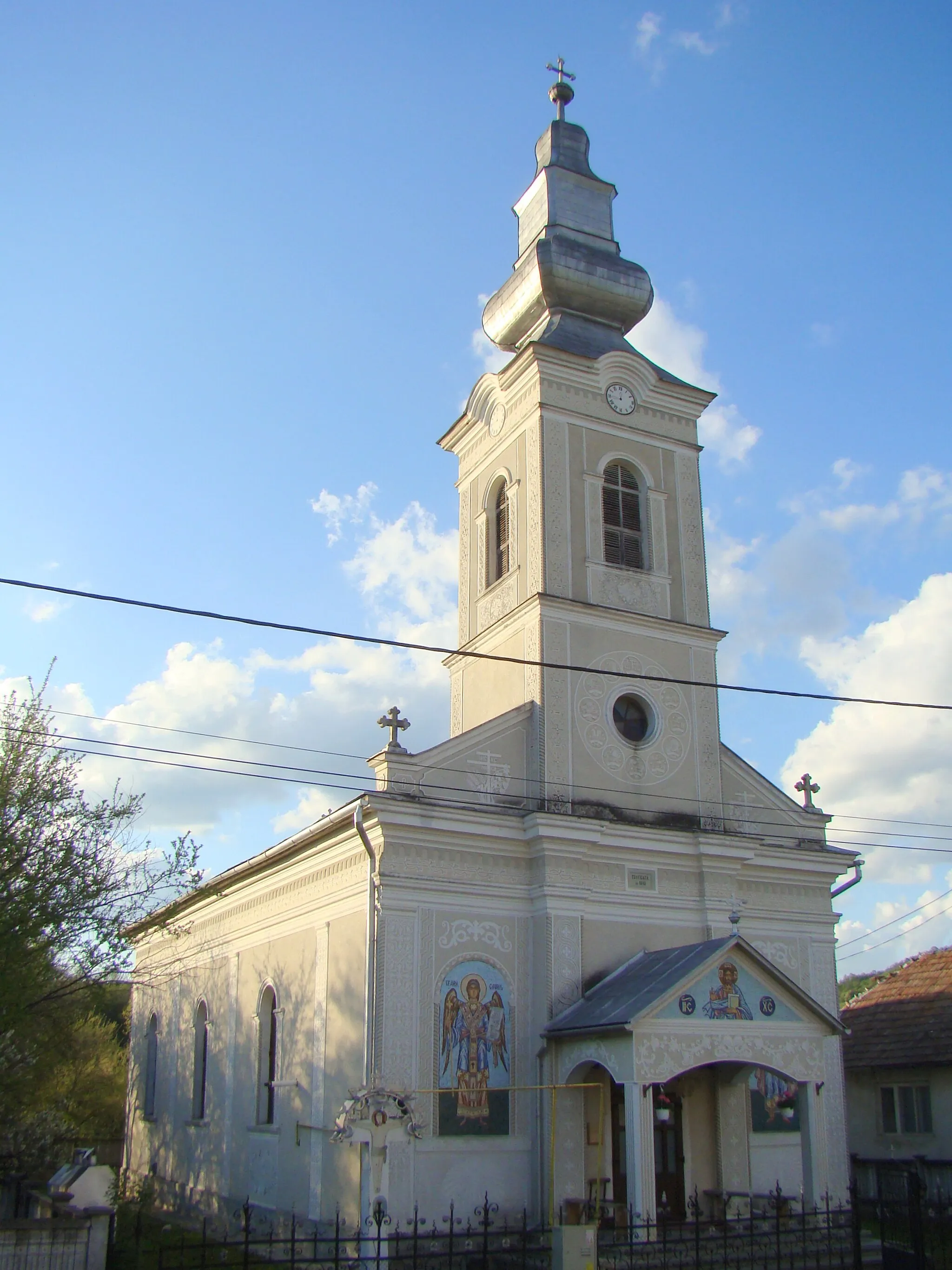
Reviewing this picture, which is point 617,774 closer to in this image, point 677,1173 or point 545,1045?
point 545,1045

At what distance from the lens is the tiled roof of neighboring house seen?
75.4 ft

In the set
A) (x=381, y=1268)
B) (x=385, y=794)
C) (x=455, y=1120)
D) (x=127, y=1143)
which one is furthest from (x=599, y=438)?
(x=127, y=1143)

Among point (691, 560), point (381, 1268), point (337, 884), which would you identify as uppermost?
point (691, 560)

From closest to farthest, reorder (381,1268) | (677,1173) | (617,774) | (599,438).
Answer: (381,1268) → (677,1173) → (617,774) → (599,438)

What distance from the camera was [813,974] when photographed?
66.5ft

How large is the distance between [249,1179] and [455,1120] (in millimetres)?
5663

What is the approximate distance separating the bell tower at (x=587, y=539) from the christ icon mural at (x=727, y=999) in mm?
3645

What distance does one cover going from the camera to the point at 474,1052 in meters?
17.1

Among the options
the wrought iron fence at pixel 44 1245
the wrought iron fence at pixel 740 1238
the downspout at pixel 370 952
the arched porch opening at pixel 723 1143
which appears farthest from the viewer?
the arched porch opening at pixel 723 1143

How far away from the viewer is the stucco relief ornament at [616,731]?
64.8ft

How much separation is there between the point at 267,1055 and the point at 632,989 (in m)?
7.51

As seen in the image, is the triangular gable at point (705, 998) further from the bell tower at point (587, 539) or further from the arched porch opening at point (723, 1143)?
the bell tower at point (587, 539)

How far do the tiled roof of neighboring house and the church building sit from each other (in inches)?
157

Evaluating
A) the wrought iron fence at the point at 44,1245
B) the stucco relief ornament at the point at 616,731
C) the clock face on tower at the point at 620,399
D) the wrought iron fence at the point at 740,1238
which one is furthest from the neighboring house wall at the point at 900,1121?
the wrought iron fence at the point at 44,1245
